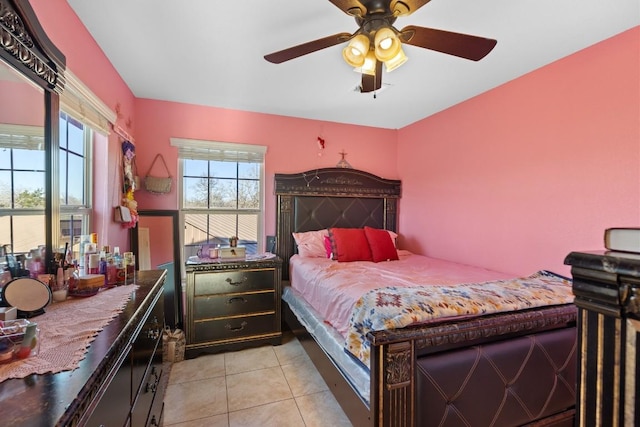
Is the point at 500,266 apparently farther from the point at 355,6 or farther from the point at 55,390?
the point at 55,390

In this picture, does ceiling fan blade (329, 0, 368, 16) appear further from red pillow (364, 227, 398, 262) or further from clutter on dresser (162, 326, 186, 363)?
clutter on dresser (162, 326, 186, 363)

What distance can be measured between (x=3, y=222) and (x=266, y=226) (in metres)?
2.29

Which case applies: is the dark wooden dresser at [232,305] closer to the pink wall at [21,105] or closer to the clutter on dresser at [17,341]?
the pink wall at [21,105]

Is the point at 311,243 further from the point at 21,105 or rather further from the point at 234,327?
the point at 21,105

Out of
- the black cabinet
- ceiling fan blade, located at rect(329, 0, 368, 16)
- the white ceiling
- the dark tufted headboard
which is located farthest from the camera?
the dark tufted headboard

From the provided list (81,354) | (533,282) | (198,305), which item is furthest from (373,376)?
(198,305)

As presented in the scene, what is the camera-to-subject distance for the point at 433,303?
1.44 metres

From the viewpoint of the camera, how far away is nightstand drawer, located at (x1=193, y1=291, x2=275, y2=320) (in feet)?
8.46

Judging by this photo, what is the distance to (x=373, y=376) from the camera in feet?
4.26

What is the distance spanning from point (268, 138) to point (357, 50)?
6.62 feet

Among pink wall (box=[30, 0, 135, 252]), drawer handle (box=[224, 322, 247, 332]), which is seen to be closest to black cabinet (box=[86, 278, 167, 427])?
drawer handle (box=[224, 322, 247, 332])

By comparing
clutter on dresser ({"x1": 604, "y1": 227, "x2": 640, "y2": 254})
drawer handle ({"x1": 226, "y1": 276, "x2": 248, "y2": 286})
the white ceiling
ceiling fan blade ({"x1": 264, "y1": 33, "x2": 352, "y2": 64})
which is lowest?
drawer handle ({"x1": 226, "y1": 276, "x2": 248, "y2": 286})

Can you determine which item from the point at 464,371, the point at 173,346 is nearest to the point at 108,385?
the point at 464,371

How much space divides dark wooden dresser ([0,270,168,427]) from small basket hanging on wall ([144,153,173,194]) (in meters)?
1.57
